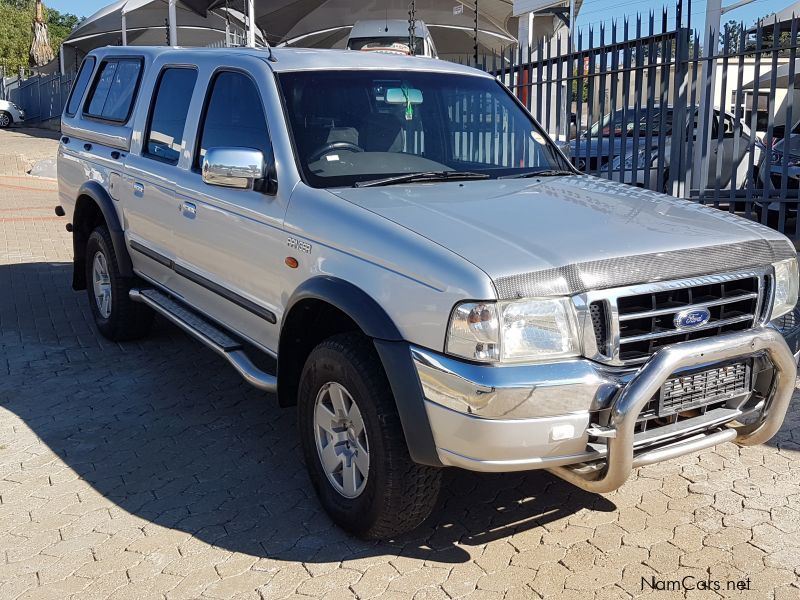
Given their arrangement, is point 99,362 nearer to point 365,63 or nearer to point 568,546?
point 365,63

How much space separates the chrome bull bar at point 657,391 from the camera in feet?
9.61

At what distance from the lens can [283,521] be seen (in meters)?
3.79

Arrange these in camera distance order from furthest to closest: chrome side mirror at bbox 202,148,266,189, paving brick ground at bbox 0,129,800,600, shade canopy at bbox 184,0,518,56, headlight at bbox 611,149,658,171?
shade canopy at bbox 184,0,518,56 → headlight at bbox 611,149,658,171 → chrome side mirror at bbox 202,148,266,189 → paving brick ground at bbox 0,129,800,600

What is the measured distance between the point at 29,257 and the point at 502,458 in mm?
8336

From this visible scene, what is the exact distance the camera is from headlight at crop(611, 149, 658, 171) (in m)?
8.44

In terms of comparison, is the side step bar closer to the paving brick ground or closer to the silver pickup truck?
the silver pickup truck

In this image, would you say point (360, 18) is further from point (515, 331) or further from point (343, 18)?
point (515, 331)

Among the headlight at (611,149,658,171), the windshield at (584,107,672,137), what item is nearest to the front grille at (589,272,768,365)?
the windshield at (584,107,672,137)

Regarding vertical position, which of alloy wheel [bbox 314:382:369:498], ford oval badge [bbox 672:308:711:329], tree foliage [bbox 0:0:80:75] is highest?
tree foliage [bbox 0:0:80:75]

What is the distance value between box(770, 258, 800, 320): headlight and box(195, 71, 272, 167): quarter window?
92.9 inches

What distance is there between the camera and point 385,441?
324cm

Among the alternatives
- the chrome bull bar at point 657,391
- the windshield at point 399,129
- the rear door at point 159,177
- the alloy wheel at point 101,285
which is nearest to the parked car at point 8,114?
the alloy wheel at point 101,285

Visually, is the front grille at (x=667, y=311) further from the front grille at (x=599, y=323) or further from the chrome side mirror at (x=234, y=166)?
the chrome side mirror at (x=234, y=166)

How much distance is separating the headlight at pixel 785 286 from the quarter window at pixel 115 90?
4.32m
